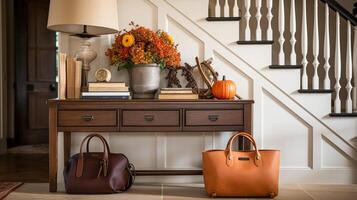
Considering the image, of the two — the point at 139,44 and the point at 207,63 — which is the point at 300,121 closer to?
the point at 207,63

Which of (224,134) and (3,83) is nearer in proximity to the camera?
(224,134)

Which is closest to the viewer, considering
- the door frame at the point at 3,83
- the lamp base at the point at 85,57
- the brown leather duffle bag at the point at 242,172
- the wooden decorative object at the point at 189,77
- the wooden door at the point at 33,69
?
the brown leather duffle bag at the point at 242,172

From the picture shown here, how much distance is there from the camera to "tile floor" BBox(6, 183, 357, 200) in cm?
315

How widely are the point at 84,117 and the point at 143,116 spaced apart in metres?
0.41

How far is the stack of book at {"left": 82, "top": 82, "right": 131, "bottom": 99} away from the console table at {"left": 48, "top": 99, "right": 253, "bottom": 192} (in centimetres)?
6

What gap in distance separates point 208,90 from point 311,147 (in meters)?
1.00

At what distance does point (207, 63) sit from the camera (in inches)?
139

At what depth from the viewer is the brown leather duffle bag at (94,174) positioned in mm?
3145

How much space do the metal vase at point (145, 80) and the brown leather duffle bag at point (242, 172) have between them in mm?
718

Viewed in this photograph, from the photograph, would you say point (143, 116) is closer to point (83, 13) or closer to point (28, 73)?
point (83, 13)

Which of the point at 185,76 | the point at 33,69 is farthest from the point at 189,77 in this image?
the point at 33,69

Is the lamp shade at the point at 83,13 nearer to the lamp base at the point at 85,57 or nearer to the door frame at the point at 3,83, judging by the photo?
the lamp base at the point at 85,57

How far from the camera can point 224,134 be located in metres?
3.70

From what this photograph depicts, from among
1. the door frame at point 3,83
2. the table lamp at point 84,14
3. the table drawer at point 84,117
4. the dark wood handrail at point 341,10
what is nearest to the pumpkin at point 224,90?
the table drawer at point 84,117
